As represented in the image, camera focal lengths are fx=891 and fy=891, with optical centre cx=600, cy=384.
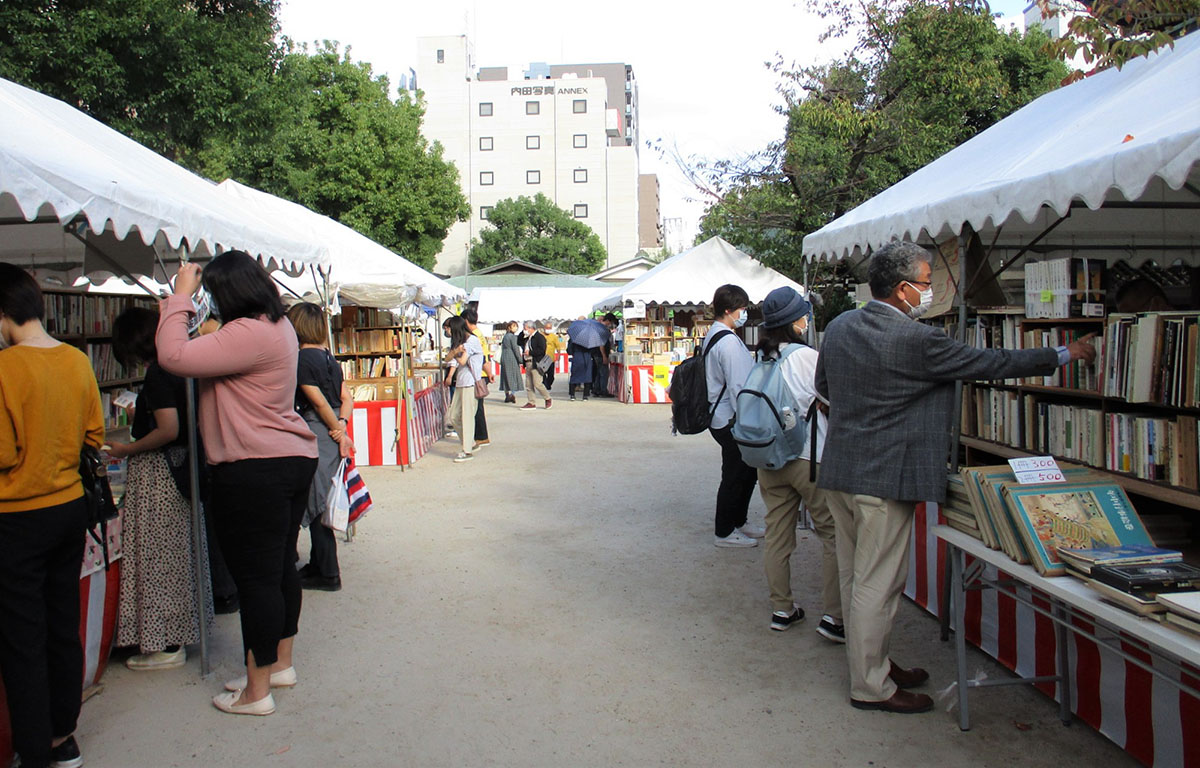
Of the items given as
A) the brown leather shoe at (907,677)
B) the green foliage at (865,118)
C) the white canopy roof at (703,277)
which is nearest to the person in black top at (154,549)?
the brown leather shoe at (907,677)

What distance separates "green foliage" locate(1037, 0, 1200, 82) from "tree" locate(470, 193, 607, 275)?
180ft

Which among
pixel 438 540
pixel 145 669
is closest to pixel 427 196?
pixel 438 540

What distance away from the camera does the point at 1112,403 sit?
429cm

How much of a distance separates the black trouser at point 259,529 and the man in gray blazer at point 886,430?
7.34 feet

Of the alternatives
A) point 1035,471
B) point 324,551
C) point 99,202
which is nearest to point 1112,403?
point 1035,471

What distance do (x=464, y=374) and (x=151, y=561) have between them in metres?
6.83

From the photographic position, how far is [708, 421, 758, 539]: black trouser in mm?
6324

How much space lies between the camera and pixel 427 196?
37.4m

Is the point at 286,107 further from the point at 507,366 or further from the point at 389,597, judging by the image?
the point at 389,597

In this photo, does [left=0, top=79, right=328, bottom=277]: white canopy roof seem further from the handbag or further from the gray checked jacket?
the gray checked jacket

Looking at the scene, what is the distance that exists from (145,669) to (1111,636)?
4311mm

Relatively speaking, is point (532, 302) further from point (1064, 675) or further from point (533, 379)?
point (1064, 675)

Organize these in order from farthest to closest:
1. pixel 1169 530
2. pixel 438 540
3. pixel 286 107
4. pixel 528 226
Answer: pixel 528 226, pixel 286 107, pixel 438 540, pixel 1169 530

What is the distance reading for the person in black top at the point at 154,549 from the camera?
4.32 m
